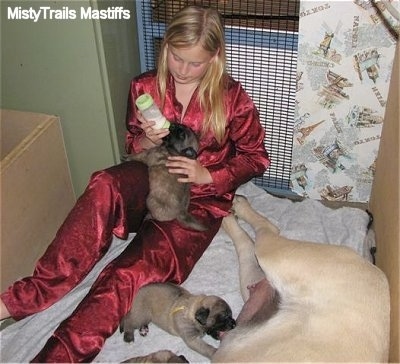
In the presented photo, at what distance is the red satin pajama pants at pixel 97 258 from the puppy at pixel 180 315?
44 millimetres

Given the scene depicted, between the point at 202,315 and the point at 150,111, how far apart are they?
682 millimetres

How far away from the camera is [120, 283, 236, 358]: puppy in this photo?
1.70m

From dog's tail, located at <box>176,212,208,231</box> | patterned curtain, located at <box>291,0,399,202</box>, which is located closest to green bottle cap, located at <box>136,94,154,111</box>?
dog's tail, located at <box>176,212,208,231</box>

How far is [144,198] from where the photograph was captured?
1.95 m

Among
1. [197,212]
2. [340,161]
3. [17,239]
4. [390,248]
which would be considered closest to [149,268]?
[197,212]

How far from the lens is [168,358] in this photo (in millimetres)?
1600

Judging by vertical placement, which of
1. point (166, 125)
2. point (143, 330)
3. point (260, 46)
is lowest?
point (143, 330)

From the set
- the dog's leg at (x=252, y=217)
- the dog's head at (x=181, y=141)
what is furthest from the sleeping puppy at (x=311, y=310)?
the dog's head at (x=181, y=141)

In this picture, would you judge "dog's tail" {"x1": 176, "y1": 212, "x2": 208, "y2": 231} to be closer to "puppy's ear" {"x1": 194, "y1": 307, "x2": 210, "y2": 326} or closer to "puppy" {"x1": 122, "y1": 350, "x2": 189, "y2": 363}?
"puppy's ear" {"x1": 194, "y1": 307, "x2": 210, "y2": 326}

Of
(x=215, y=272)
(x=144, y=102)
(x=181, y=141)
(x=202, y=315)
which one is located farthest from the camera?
(x=215, y=272)

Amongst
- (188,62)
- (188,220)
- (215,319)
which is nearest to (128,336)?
(215,319)

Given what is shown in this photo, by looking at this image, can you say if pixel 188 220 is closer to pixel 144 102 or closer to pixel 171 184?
pixel 171 184

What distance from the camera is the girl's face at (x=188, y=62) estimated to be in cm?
184

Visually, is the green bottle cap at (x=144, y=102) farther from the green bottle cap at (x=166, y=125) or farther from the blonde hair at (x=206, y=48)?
the blonde hair at (x=206, y=48)
